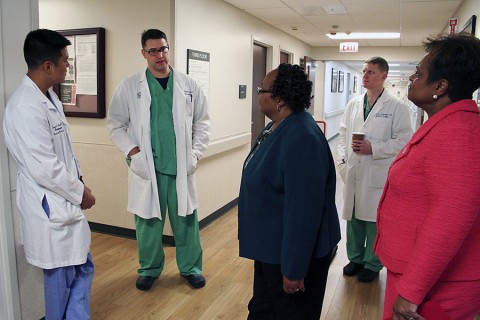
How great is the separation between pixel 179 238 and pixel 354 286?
1325 millimetres

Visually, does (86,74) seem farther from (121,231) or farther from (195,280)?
(195,280)

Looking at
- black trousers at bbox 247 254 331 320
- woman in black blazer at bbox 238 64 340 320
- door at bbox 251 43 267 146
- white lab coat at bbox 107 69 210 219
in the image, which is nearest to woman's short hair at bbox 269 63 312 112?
woman in black blazer at bbox 238 64 340 320

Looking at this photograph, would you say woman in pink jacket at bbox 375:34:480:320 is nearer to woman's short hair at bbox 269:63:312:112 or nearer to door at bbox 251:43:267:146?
woman's short hair at bbox 269:63:312:112

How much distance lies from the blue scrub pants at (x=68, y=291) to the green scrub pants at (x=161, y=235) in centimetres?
70

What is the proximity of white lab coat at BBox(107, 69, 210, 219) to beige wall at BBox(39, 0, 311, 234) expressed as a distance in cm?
72

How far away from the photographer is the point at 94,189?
3.74 meters

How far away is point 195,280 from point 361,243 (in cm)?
129

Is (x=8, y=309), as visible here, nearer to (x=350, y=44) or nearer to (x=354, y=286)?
(x=354, y=286)

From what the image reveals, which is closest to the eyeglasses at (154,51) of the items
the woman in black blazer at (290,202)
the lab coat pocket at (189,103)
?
the lab coat pocket at (189,103)

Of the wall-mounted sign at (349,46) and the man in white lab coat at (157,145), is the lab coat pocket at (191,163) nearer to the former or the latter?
the man in white lab coat at (157,145)

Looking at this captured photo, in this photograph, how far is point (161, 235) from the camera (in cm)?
276

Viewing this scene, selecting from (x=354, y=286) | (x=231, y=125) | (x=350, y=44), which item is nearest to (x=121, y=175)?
(x=231, y=125)

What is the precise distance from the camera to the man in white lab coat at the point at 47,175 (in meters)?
1.70

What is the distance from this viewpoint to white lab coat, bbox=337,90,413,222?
276cm
